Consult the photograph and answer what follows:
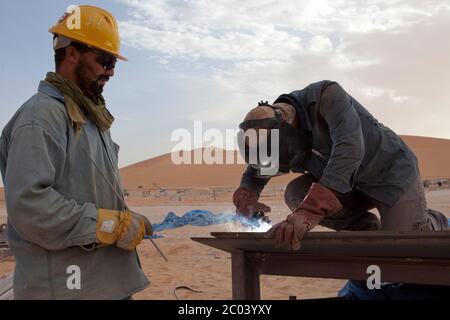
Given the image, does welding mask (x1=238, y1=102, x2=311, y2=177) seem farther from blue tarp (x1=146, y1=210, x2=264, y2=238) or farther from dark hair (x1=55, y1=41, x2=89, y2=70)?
blue tarp (x1=146, y1=210, x2=264, y2=238)

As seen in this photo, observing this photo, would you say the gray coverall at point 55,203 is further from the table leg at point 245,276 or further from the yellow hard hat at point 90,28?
the table leg at point 245,276

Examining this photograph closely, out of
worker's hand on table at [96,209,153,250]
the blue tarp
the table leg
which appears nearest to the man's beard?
worker's hand on table at [96,209,153,250]

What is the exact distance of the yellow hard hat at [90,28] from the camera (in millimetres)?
2764

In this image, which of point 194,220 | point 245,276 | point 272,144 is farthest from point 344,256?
point 194,220

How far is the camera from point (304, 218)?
2.72m

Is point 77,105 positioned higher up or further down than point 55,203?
higher up

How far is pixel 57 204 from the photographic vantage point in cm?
231

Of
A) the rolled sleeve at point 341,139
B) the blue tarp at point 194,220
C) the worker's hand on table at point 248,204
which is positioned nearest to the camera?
the rolled sleeve at point 341,139

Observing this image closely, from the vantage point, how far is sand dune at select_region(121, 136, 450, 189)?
181ft

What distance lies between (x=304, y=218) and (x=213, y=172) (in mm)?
64318

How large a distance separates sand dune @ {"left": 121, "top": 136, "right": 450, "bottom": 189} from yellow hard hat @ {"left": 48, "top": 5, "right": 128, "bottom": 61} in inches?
1838

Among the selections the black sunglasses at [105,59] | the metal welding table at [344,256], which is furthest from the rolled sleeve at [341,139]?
the black sunglasses at [105,59]

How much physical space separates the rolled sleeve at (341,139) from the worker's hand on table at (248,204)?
0.81 metres

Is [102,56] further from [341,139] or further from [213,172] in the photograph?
[213,172]
